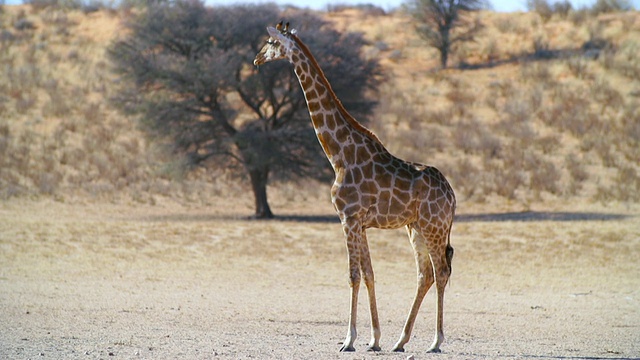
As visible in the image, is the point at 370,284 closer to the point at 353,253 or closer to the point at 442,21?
the point at 353,253

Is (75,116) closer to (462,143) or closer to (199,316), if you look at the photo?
(462,143)

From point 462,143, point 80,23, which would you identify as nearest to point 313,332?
point 462,143

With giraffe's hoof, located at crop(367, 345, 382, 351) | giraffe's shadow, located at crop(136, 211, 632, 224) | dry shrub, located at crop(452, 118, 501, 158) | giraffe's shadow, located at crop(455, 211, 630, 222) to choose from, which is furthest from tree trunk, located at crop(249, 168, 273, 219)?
giraffe's hoof, located at crop(367, 345, 382, 351)

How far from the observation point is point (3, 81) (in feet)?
130

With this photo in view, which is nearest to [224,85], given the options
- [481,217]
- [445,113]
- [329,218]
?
[329,218]

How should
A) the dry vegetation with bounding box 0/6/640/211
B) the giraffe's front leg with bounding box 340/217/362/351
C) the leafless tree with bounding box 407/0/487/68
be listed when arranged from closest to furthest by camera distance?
the giraffe's front leg with bounding box 340/217/362/351 → the dry vegetation with bounding box 0/6/640/211 → the leafless tree with bounding box 407/0/487/68

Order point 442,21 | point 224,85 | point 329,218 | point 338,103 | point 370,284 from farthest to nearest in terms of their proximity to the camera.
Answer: point 442,21
point 329,218
point 224,85
point 338,103
point 370,284

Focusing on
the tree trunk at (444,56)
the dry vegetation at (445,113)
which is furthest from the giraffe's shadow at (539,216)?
the tree trunk at (444,56)

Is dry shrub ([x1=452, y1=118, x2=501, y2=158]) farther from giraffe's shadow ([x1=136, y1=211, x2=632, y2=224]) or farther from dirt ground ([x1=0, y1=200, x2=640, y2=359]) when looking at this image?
giraffe's shadow ([x1=136, y1=211, x2=632, y2=224])

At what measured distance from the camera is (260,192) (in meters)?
25.3

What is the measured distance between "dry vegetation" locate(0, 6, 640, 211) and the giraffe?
54.6 ft

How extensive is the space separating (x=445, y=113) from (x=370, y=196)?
2998 cm

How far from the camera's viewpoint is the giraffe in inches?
346

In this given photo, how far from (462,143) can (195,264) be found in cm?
1948
